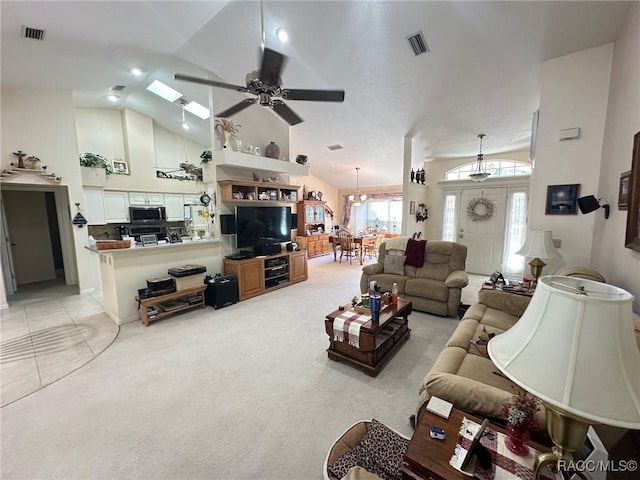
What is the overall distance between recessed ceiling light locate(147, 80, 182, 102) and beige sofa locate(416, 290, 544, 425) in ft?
20.2

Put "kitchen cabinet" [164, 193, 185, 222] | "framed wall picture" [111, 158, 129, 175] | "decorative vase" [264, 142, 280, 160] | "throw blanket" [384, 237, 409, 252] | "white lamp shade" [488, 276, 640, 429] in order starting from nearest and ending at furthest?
"white lamp shade" [488, 276, 640, 429] < "throw blanket" [384, 237, 409, 252] < "decorative vase" [264, 142, 280, 160] < "framed wall picture" [111, 158, 129, 175] < "kitchen cabinet" [164, 193, 185, 222]

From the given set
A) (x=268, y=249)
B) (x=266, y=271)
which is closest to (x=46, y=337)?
(x=266, y=271)

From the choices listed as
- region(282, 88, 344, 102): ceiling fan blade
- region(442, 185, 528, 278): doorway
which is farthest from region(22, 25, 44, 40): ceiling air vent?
region(442, 185, 528, 278): doorway

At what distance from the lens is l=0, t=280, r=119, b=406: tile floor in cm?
248

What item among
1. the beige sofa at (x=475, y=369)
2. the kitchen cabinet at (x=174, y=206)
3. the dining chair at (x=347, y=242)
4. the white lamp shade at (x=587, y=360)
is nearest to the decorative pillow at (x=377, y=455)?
the beige sofa at (x=475, y=369)

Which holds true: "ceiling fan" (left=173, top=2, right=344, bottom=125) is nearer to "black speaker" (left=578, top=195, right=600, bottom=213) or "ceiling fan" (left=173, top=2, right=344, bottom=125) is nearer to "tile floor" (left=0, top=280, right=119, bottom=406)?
"black speaker" (left=578, top=195, right=600, bottom=213)

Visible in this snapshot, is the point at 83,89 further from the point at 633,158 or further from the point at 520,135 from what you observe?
the point at 520,135

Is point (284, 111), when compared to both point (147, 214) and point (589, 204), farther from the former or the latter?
point (147, 214)

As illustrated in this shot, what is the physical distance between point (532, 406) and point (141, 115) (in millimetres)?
8351

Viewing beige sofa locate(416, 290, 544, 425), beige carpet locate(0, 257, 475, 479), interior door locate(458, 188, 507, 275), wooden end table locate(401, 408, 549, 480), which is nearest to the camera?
wooden end table locate(401, 408, 549, 480)

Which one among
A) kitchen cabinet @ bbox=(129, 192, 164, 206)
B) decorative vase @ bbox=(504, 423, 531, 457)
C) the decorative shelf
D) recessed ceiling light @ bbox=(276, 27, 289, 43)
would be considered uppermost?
recessed ceiling light @ bbox=(276, 27, 289, 43)

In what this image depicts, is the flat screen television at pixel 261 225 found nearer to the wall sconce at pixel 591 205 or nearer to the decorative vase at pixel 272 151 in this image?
the decorative vase at pixel 272 151

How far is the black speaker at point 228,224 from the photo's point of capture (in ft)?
15.1

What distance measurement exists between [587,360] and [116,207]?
7539 millimetres
